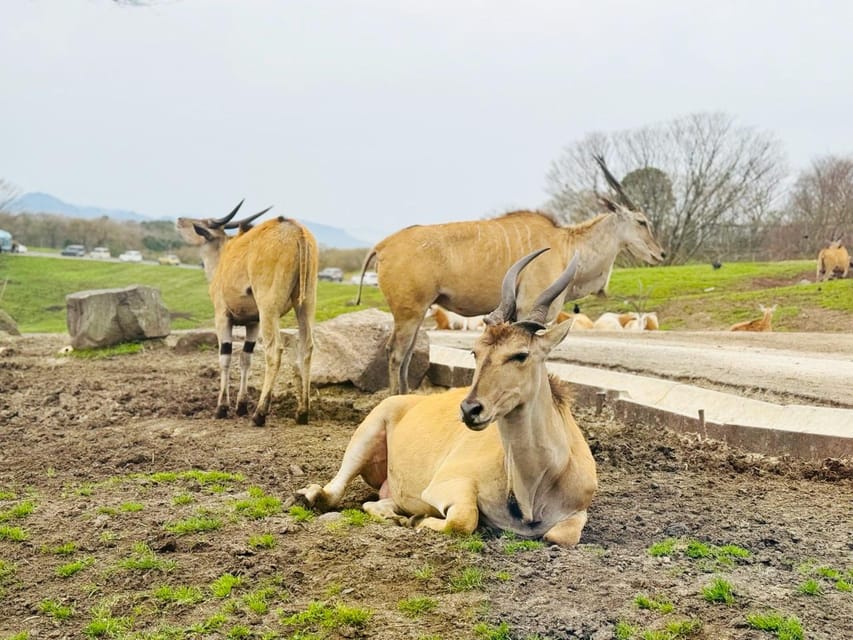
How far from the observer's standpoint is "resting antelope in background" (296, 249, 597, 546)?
4.41m

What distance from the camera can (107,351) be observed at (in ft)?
49.1

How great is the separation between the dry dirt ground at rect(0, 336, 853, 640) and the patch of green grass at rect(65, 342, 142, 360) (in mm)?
7393

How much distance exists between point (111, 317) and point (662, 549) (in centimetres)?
1267

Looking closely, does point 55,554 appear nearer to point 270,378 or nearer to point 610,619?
point 610,619

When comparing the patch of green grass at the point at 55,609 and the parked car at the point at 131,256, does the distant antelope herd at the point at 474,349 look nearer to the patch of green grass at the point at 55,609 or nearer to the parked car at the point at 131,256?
the patch of green grass at the point at 55,609

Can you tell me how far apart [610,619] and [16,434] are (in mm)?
6505

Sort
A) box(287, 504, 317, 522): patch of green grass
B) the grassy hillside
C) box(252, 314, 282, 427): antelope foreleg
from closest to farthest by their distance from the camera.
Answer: box(287, 504, 317, 522): patch of green grass
box(252, 314, 282, 427): antelope foreleg
the grassy hillside

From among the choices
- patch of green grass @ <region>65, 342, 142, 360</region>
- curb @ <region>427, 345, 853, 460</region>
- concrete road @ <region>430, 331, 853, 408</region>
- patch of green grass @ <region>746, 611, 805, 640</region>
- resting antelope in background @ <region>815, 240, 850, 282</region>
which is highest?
resting antelope in background @ <region>815, 240, 850, 282</region>

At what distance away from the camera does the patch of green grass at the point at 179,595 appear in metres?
3.71

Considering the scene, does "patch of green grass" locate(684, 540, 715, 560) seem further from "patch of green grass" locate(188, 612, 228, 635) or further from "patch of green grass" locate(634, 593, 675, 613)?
"patch of green grass" locate(188, 612, 228, 635)

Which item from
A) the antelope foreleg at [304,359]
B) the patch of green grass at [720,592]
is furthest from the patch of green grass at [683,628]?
the antelope foreleg at [304,359]

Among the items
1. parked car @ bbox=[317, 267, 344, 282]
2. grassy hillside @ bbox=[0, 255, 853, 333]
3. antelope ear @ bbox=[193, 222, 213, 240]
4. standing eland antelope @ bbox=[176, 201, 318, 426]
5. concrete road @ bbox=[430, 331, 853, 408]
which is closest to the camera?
concrete road @ bbox=[430, 331, 853, 408]

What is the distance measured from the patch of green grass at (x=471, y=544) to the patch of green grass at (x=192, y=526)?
4.45 ft

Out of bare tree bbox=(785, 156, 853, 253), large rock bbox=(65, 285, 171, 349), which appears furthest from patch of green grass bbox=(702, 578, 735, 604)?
bare tree bbox=(785, 156, 853, 253)
